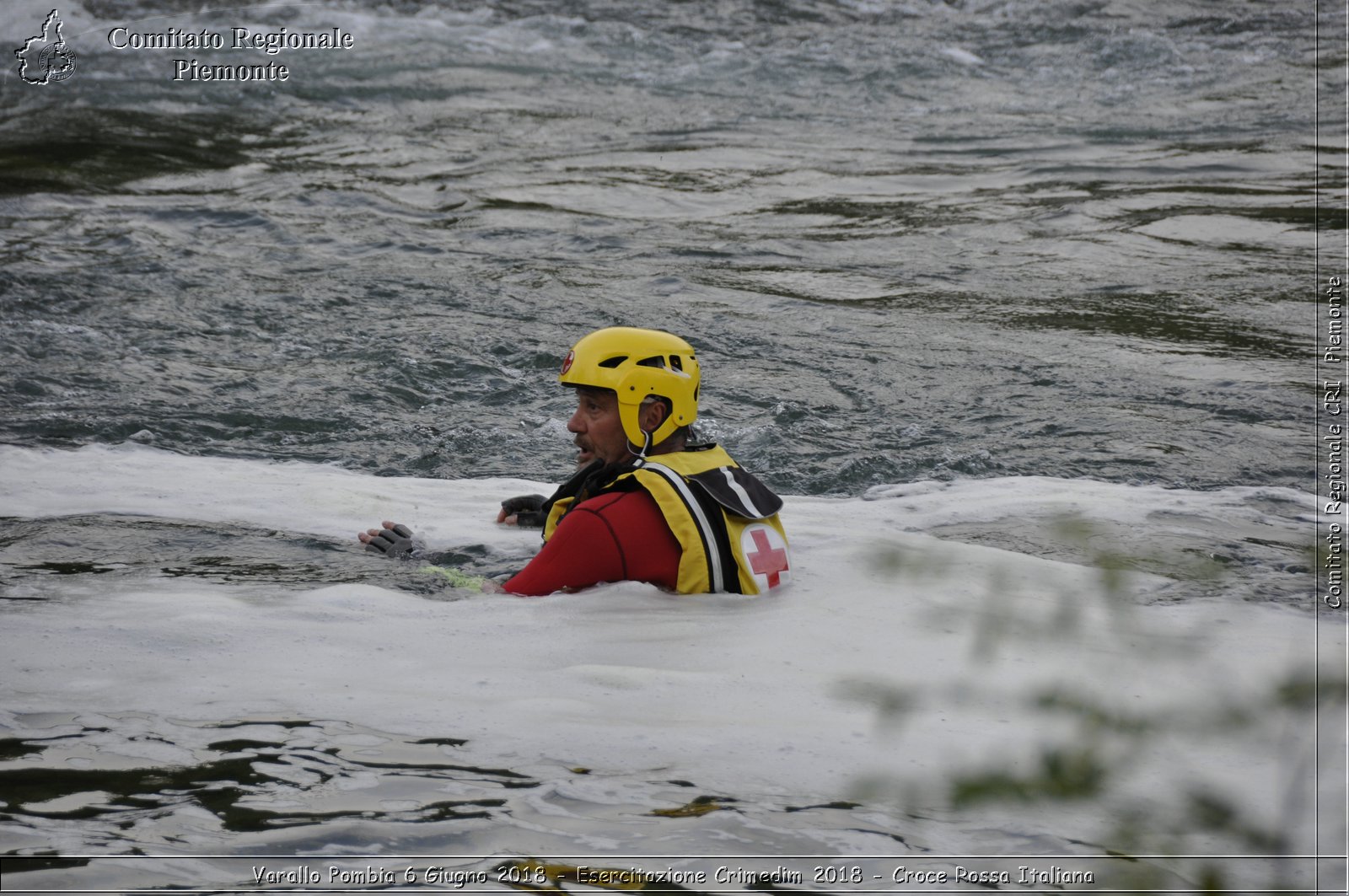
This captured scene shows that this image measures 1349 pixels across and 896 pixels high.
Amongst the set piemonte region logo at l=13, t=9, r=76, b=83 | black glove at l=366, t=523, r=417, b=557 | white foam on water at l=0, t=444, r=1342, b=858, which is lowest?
white foam on water at l=0, t=444, r=1342, b=858

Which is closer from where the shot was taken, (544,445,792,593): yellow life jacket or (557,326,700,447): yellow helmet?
(544,445,792,593): yellow life jacket

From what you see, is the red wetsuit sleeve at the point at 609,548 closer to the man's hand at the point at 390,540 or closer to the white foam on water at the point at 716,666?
the white foam on water at the point at 716,666

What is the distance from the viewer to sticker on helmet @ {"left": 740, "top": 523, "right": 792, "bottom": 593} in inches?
200

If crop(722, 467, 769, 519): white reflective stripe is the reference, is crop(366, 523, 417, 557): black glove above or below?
below

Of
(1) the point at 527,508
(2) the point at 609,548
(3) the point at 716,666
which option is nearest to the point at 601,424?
(2) the point at 609,548

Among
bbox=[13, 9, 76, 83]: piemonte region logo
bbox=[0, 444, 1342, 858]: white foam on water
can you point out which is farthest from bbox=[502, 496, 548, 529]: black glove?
bbox=[13, 9, 76, 83]: piemonte region logo

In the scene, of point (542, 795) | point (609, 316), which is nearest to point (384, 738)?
point (542, 795)

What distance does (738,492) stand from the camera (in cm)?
497

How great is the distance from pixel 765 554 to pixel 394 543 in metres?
1.77

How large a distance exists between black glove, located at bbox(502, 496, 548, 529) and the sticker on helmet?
159cm

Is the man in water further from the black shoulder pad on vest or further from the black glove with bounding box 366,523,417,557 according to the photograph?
the black glove with bounding box 366,523,417,557

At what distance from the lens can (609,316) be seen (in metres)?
9.97

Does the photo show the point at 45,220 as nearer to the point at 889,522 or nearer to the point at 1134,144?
the point at 889,522

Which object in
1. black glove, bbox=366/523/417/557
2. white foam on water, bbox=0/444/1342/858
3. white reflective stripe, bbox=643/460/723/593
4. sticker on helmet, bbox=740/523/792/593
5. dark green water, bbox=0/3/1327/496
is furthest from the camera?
dark green water, bbox=0/3/1327/496
